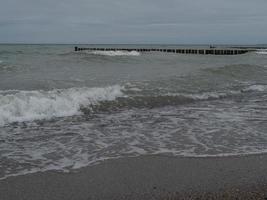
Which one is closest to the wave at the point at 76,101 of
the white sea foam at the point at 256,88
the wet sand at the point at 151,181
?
the white sea foam at the point at 256,88

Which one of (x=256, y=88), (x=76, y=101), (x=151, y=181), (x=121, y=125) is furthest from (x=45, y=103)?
(x=256, y=88)

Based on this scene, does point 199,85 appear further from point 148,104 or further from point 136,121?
point 136,121

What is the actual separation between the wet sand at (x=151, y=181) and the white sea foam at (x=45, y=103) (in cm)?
393

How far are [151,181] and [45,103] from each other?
19.1 feet

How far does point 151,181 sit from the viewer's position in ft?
16.1

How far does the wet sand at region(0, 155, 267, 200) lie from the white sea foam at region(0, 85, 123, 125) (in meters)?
3.93

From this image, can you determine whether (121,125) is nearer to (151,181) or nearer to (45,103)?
(45,103)

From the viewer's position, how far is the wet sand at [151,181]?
4449 mm

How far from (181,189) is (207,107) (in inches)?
263

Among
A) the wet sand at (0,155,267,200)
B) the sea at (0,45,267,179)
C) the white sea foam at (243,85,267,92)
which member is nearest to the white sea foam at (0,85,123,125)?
the sea at (0,45,267,179)

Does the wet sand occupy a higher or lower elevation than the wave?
lower

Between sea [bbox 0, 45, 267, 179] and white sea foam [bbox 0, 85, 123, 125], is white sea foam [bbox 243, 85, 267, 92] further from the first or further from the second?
white sea foam [bbox 0, 85, 123, 125]

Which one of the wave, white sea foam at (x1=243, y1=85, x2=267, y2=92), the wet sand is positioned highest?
the wave

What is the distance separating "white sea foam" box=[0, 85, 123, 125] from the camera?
911 centimetres
